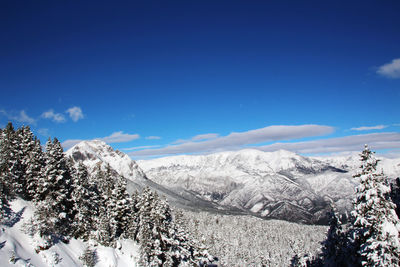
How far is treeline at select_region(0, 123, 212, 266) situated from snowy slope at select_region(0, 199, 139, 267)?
134cm

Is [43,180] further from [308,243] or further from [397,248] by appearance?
[308,243]

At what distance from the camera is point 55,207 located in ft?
124

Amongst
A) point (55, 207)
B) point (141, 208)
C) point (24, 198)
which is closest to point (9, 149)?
point (24, 198)

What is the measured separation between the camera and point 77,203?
136 ft

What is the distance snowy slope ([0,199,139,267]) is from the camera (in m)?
24.7

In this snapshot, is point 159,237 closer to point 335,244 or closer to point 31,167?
point 31,167

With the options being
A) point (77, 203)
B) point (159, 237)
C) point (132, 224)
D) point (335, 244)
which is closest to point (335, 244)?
point (335, 244)

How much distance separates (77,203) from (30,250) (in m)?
13.9

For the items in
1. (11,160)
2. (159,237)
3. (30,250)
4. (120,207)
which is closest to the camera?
(30,250)

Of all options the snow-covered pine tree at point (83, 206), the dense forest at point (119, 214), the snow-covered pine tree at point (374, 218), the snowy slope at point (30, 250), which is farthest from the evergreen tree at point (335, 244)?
the snow-covered pine tree at point (83, 206)

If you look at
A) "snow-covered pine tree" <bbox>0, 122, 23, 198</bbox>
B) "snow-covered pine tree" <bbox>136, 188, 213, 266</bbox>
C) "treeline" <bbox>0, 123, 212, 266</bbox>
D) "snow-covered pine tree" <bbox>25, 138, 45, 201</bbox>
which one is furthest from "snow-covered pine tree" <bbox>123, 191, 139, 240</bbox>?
"snow-covered pine tree" <bbox>0, 122, 23, 198</bbox>

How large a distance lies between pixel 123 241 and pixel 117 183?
32.4 feet

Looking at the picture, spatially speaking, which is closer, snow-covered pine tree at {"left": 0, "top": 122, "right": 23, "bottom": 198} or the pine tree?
the pine tree

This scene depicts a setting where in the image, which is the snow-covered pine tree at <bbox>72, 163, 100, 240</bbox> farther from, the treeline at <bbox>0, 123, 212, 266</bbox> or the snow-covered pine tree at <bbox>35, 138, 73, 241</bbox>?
the snow-covered pine tree at <bbox>35, 138, 73, 241</bbox>
